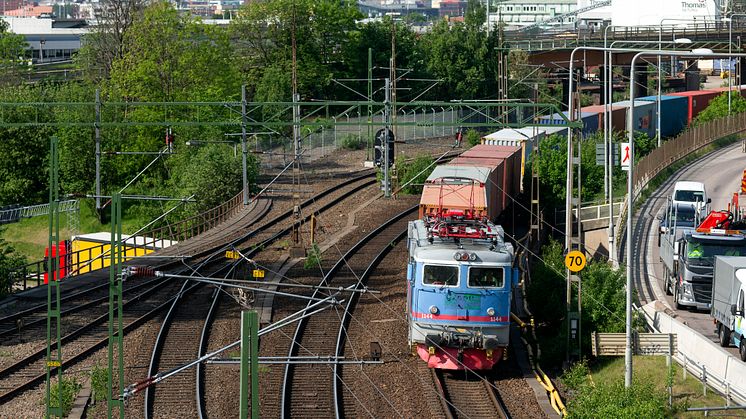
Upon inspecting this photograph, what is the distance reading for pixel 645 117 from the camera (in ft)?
216

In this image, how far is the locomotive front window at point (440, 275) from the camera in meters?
24.0

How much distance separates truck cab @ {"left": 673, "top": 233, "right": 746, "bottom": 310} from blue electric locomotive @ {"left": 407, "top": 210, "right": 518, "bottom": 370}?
7.36 metres

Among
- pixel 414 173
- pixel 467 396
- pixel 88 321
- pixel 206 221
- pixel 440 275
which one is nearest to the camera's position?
pixel 467 396

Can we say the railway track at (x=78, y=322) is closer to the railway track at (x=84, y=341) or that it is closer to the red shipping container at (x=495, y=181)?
the railway track at (x=84, y=341)

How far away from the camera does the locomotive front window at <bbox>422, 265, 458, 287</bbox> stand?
24.0 m

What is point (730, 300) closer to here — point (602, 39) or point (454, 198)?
point (454, 198)

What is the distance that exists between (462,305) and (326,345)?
4307 mm

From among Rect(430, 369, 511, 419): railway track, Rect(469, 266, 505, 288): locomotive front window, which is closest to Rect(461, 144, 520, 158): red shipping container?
Rect(469, 266, 505, 288): locomotive front window

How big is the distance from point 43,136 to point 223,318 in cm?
3663

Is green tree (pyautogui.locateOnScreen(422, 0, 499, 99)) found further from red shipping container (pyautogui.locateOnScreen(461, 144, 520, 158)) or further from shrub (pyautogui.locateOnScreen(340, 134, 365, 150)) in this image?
red shipping container (pyautogui.locateOnScreen(461, 144, 520, 158))

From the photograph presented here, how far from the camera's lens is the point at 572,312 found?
26.3m

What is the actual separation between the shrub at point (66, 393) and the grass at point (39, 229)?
33096 mm

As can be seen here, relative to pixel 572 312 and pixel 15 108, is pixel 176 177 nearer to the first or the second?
pixel 15 108

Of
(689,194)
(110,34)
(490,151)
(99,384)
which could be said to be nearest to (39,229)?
(110,34)
